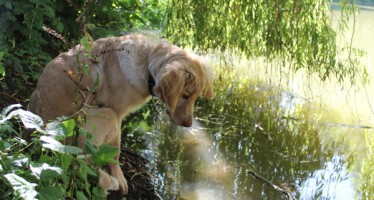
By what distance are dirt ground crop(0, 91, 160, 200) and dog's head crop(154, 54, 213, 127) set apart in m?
0.63

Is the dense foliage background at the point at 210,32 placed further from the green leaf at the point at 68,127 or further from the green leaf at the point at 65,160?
the green leaf at the point at 65,160

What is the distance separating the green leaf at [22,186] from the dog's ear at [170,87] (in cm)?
139

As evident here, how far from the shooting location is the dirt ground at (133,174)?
356 centimetres

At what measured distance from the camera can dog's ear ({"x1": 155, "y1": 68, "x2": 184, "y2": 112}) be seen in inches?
119

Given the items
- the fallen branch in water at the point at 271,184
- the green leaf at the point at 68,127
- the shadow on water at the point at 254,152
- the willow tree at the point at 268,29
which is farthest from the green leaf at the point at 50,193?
the willow tree at the point at 268,29

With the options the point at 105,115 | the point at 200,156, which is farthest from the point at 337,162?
the point at 105,115

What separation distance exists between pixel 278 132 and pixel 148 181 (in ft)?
6.38

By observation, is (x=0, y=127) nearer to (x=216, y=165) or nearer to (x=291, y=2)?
(x=216, y=165)

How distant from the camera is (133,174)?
3855 mm

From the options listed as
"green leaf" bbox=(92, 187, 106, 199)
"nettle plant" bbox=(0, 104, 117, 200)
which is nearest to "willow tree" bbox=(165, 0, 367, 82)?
"green leaf" bbox=(92, 187, 106, 199)

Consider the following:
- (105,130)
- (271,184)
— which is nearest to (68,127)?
(105,130)

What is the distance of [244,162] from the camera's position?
15.0ft

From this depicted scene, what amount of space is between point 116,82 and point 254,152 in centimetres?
210

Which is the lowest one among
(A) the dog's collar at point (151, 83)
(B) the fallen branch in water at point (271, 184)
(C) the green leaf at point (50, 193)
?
(B) the fallen branch in water at point (271, 184)
